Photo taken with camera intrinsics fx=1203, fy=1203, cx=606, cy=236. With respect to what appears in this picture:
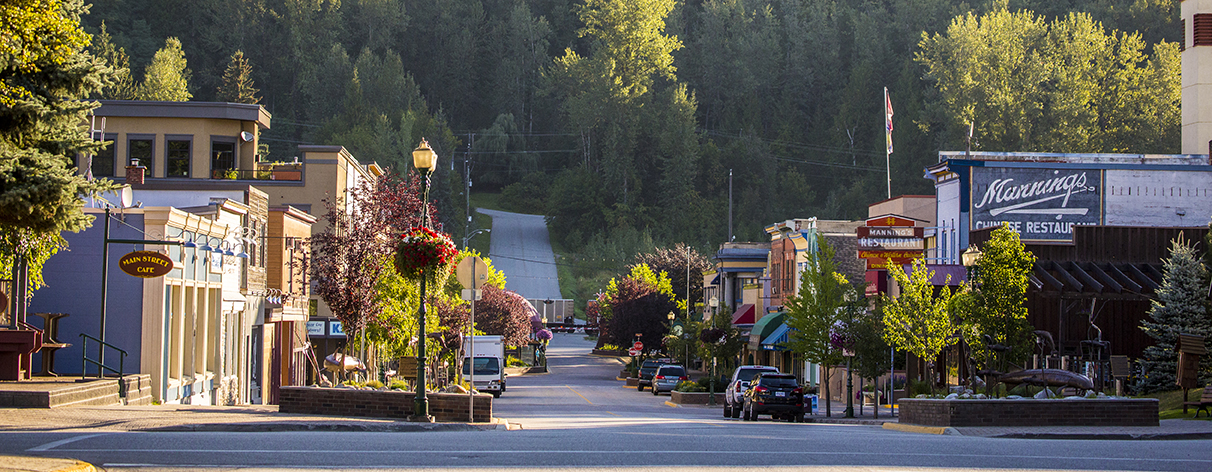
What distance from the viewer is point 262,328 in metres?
39.6

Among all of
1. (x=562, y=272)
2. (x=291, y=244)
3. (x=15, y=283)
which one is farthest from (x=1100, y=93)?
(x=15, y=283)

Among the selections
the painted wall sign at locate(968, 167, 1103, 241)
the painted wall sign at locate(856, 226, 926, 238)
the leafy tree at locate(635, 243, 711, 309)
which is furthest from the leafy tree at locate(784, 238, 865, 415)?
the leafy tree at locate(635, 243, 711, 309)

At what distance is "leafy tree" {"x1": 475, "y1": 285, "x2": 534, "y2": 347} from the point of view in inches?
2749

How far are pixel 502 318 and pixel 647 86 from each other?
6398cm

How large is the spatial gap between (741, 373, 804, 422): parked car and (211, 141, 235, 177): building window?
86.4 ft

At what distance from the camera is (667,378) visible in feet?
175

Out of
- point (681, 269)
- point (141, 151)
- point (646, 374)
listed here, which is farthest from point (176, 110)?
point (681, 269)

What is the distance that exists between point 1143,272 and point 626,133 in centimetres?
9508

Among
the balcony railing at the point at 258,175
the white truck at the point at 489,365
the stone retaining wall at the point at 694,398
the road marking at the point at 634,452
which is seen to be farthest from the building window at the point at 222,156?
the road marking at the point at 634,452

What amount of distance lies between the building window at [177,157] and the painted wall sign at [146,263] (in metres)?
25.4

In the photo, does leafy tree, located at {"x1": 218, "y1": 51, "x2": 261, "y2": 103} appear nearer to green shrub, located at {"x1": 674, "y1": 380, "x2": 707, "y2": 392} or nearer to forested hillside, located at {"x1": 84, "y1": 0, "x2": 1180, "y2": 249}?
forested hillside, located at {"x1": 84, "y1": 0, "x2": 1180, "y2": 249}

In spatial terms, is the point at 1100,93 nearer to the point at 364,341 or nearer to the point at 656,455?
the point at 364,341

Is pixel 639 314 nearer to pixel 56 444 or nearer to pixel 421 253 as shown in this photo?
pixel 421 253

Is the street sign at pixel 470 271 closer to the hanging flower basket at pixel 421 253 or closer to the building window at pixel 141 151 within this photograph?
the hanging flower basket at pixel 421 253
